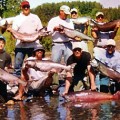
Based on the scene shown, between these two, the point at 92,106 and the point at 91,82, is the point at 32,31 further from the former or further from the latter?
the point at 92,106

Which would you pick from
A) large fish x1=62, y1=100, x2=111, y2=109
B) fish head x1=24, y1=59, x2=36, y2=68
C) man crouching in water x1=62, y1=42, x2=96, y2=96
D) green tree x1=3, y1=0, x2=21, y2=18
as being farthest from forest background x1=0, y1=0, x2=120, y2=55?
large fish x1=62, y1=100, x2=111, y2=109

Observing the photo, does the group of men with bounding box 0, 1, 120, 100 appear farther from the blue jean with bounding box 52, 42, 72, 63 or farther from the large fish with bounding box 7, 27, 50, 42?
the large fish with bounding box 7, 27, 50, 42

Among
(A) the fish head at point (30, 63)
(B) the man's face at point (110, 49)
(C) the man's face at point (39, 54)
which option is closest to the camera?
(A) the fish head at point (30, 63)

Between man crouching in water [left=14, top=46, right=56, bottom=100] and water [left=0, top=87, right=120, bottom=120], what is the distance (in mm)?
319

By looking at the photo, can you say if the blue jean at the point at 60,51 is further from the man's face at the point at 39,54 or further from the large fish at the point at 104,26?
the man's face at the point at 39,54

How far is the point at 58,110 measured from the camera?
10062mm

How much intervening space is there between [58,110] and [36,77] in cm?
164

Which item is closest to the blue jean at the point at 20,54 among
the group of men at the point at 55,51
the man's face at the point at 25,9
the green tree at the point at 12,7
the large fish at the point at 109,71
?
the group of men at the point at 55,51

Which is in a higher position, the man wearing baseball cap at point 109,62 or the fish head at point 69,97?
the man wearing baseball cap at point 109,62

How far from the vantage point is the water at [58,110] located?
30.7 feet

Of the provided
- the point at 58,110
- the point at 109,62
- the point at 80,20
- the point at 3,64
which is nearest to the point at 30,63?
the point at 3,64

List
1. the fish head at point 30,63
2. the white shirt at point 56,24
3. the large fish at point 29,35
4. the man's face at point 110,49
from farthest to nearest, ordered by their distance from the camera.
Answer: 1. the white shirt at point 56,24
2. the large fish at point 29,35
3. the man's face at point 110,49
4. the fish head at point 30,63

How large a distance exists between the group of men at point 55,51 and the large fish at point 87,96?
0.27 metres

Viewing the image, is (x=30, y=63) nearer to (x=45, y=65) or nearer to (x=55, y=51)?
(x=45, y=65)
